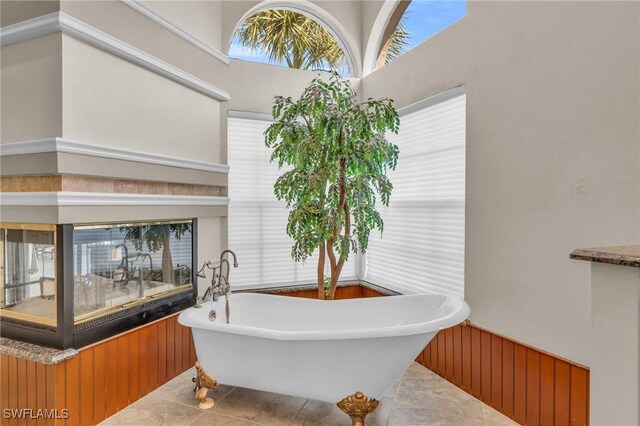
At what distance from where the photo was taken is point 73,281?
6.80 ft

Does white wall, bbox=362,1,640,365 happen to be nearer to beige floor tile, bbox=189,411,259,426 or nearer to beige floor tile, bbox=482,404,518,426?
beige floor tile, bbox=482,404,518,426

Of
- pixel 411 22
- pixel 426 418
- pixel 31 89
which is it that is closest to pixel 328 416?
pixel 426 418

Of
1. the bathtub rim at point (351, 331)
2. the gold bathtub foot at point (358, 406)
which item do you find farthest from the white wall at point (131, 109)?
the gold bathtub foot at point (358, 406)

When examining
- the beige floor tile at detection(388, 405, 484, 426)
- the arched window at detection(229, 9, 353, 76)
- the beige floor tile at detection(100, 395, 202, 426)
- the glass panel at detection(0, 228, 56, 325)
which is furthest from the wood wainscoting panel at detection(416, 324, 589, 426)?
the arched window at detection(229, 9, 353, 76)

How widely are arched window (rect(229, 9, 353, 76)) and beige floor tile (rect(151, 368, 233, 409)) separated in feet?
8.88

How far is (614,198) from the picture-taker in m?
1.75

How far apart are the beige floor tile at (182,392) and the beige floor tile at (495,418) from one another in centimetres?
168

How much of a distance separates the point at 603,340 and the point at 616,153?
3.77ft

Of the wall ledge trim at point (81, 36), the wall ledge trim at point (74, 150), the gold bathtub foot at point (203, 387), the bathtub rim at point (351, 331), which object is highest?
the wall ledge trim at point (81, 36)

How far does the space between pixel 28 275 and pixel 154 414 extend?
1103 mm

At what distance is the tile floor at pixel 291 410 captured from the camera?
224 cm

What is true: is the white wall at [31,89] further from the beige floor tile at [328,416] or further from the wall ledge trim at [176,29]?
the beige floor tile at [328,416]

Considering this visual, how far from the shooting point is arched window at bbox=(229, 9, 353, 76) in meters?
3.45

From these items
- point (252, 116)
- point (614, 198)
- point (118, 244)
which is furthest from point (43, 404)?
point (614, 198)
